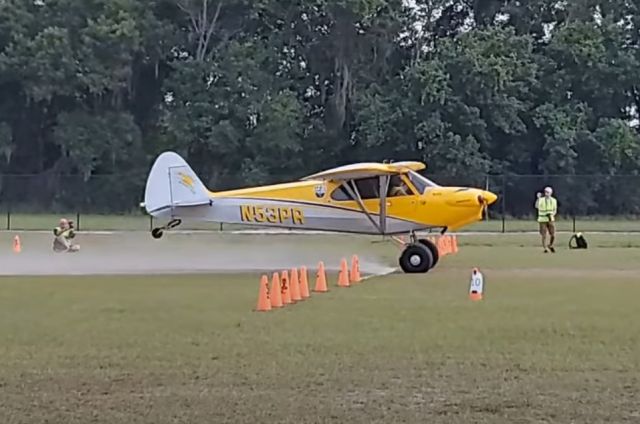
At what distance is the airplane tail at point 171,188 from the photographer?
989 inches

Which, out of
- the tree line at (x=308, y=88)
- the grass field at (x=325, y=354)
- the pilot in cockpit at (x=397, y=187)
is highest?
the tree line at (x=308, y=88)

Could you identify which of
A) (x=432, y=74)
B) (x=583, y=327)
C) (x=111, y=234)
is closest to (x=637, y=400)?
(x=583, y=327)

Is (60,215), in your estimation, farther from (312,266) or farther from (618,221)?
(312,266)

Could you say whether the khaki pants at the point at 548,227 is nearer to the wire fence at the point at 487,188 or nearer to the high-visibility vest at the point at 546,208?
the high-visibility vest at the point at 546,208

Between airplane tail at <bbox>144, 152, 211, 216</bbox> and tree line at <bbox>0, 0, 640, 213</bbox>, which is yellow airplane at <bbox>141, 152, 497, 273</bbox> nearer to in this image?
airplane tail at <bbox>144, 152, 211, 216</bbox>

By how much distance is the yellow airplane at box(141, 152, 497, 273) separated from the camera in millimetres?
22734

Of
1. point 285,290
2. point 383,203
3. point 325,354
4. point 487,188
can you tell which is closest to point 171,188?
point 383,203

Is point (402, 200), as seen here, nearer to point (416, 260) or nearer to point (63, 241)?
point (416, 260)

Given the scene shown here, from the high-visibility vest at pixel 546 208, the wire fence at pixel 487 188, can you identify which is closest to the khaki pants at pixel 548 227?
the high-visibility vest at pixel 546 208

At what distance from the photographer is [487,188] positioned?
178 ft

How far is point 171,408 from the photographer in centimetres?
831

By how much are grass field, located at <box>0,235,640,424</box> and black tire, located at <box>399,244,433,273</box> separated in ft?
8.48

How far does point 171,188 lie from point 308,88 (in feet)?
128

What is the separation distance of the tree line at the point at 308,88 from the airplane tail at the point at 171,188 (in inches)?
1220
